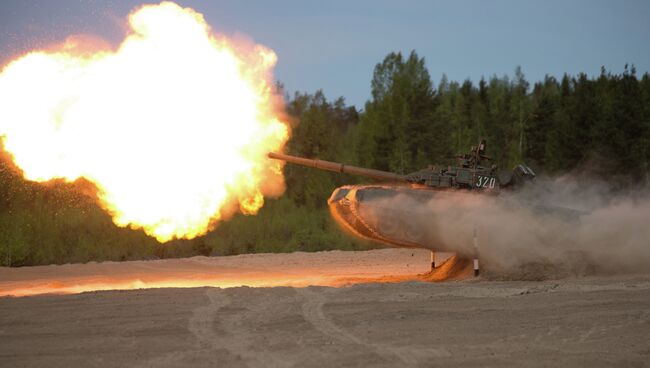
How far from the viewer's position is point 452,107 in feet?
188

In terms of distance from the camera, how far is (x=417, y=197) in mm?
15305

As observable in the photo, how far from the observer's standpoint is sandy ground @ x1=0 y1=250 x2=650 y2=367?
767 cm

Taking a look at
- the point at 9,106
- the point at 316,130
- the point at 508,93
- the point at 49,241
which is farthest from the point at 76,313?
the point at 508,93

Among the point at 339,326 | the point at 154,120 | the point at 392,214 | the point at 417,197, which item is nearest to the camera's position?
the point at 339,326

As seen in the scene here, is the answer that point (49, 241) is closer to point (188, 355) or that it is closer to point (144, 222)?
point (144, 222)

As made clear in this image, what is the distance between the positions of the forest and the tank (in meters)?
3.75

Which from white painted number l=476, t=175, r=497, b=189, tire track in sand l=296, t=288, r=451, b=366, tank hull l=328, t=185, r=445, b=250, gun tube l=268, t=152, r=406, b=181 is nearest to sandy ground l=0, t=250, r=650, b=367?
tire track in sand l=296, t=288, r=451, b=366

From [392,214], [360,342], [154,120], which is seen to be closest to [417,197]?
[392,214]

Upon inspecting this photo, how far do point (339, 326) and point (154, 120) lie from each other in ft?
30.0

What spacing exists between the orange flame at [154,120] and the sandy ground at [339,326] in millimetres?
5398

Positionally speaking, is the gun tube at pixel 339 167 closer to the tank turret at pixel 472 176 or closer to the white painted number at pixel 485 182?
the tank turret at pixel 472 176

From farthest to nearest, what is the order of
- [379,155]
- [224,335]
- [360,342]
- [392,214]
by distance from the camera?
[379,155], [392,214], [224,335], [360,342]

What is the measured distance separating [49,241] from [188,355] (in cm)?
1593

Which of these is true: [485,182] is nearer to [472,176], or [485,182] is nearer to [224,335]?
[472,176]
